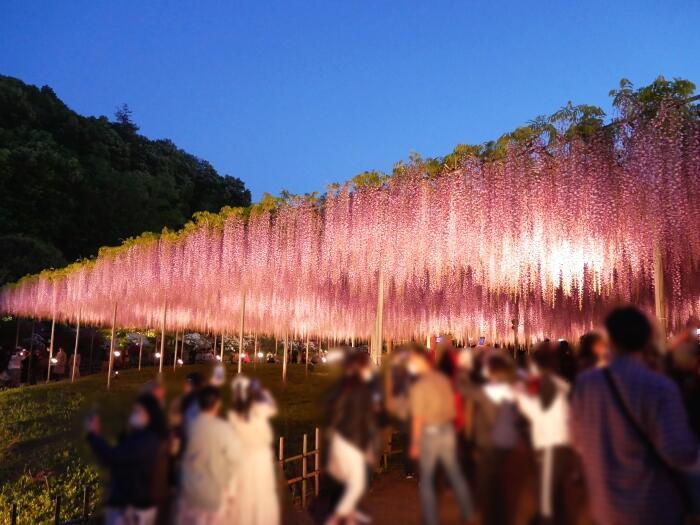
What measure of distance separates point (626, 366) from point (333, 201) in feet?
30.4

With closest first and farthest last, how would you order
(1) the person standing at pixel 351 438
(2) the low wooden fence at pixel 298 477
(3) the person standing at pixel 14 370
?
(1) the person standing at pixel 351 438, (2) the low wooden fence at pixel 298 477, (3) the person standing at pixel 14 370

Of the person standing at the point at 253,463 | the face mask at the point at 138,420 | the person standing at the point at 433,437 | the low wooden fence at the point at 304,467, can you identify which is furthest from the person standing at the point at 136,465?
the low wooden fence at the point at 304,467

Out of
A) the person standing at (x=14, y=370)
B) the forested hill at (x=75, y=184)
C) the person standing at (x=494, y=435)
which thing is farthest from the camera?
the forested hill at (x=75, y=184)

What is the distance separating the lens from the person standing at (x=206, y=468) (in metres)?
2.06

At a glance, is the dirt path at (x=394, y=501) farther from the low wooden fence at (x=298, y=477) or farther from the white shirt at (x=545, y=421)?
the white shirt at (x=545, y=421)

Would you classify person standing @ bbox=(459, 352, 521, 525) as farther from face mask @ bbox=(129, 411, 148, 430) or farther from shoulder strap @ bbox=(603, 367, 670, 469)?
face mask @ bbox=(129, 411, 148, 430)

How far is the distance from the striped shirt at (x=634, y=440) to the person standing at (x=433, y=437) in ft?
1.40

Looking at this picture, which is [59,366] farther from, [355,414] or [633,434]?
[633,434]

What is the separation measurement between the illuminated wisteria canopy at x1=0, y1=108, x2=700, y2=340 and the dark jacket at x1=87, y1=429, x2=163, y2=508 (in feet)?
17.5

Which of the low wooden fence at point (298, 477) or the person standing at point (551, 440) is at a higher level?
the person standing at point (551, 440)

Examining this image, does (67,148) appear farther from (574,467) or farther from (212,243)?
(574,467)

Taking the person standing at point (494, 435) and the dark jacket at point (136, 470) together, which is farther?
the dark jacket at point (136, 470)

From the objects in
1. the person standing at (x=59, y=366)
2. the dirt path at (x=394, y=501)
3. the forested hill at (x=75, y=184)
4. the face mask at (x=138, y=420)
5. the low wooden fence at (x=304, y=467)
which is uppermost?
the forested hill at (x=75, y=184)

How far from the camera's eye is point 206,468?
2.08 m
